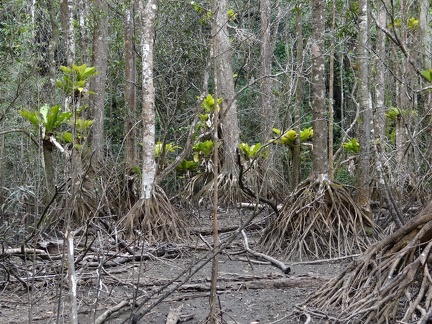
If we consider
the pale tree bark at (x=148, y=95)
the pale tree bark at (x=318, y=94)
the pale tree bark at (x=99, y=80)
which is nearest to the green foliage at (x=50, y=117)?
the pale tree bark at (x=148, y=95)

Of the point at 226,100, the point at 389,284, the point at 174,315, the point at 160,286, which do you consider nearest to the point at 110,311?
the point at 174,315

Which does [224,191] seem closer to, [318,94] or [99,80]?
[99,80]

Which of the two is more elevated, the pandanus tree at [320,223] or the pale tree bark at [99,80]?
the pale tree bark at [99,80]

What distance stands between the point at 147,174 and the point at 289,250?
2417mm

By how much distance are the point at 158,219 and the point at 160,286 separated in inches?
91.7

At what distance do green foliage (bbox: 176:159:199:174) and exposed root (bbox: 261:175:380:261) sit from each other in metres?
5.61

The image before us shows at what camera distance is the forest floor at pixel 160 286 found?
5.63 metres

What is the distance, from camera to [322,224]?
7867mm

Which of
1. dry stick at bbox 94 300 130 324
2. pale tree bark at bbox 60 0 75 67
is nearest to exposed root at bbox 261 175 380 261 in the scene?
dry stick at bbox 94 300 130 324

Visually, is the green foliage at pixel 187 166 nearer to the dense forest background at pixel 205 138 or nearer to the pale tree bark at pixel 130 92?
the dense forest background at pixel 205 138

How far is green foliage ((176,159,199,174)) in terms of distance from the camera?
13414mm

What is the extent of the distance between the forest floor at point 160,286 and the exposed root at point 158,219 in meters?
0.98

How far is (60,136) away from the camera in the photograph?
9.12 metres

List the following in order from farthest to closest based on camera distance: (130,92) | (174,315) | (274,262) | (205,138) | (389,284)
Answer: (205,138)
(130,92)
(274,262)
(174,315)
(389,284)
